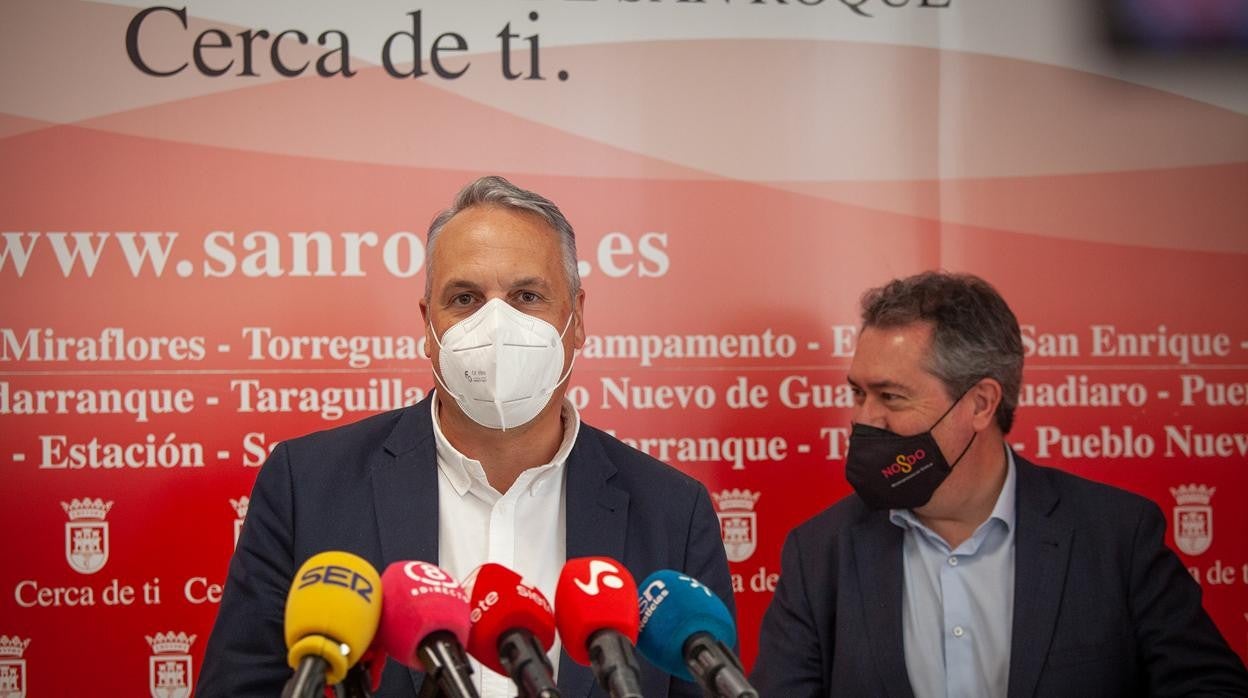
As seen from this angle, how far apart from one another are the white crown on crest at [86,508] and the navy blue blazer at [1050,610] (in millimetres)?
2040

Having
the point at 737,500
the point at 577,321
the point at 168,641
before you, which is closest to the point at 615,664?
the point at 577,321

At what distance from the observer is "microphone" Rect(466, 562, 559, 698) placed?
4.89 feet

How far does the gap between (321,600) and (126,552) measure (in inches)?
101

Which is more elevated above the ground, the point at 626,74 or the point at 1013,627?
the point at 626,74

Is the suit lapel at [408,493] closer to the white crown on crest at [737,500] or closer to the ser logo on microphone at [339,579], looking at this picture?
the ser logo on microphone at [339,579]

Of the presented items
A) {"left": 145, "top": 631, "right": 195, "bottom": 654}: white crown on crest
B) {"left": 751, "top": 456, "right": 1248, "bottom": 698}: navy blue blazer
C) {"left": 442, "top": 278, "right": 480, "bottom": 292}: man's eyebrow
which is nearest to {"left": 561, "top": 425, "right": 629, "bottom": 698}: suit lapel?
{"left": 442, "top": 278, "right": 480, "bottom": 292}: man's eyebrow

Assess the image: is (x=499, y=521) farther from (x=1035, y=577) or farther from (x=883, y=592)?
(x=1035, y=577)

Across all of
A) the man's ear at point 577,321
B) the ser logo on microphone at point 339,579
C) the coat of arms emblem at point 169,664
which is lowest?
the coat of arms emblem at point 169,664

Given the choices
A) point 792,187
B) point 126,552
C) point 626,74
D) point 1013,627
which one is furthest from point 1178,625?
point 126,552

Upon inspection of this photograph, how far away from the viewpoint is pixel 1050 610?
320cm

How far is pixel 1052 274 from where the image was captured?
13.1 feet

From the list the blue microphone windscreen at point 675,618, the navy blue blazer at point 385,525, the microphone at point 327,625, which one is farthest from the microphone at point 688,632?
the navy blue blazer at point 385,525

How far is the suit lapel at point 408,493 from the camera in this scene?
2.53 m

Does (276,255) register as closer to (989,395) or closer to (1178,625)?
(989,395)
